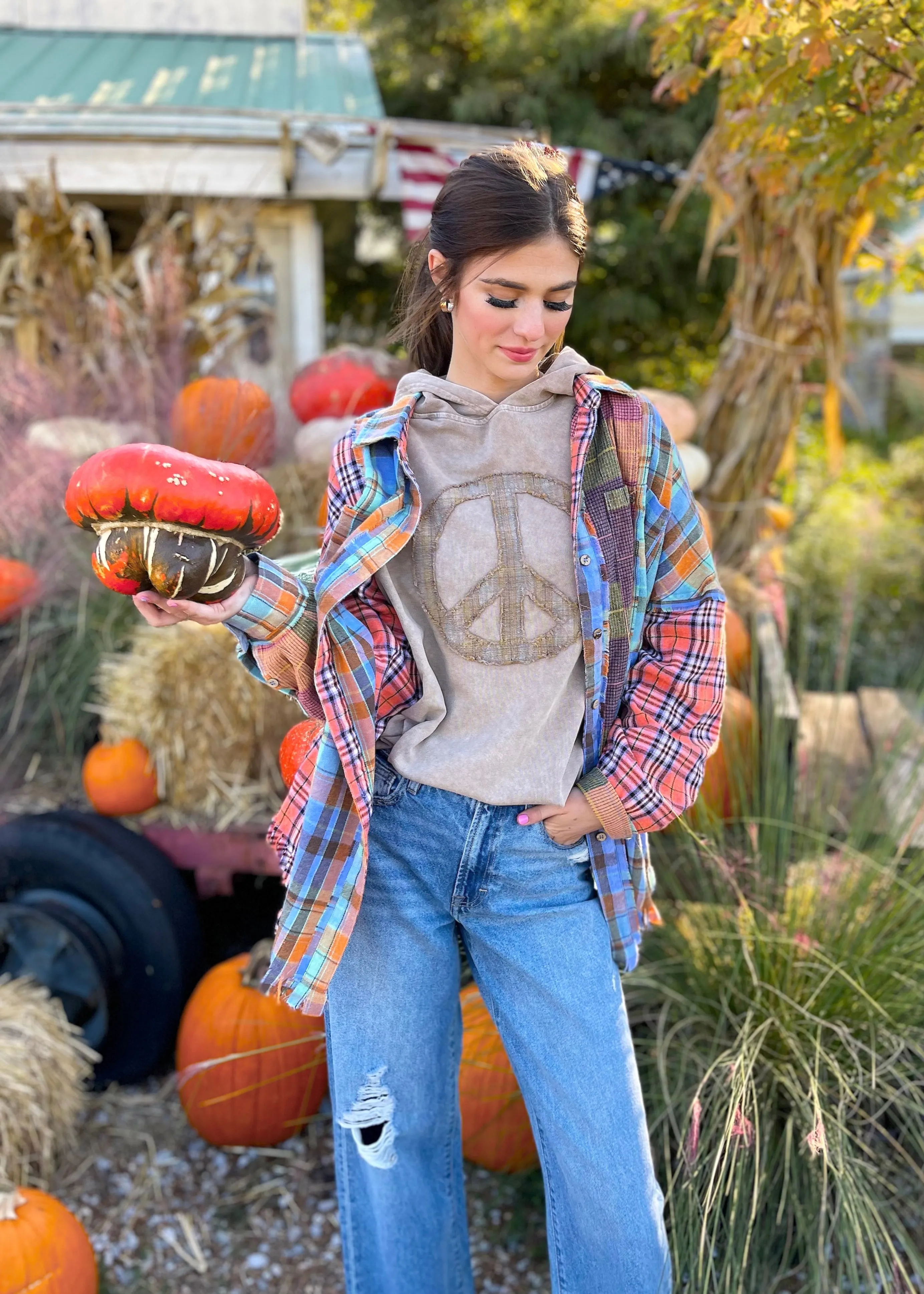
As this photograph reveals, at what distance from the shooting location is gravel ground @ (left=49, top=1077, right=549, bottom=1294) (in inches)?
95.8

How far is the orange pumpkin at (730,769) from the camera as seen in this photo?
2760mm

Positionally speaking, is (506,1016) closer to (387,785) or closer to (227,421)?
(387,785)

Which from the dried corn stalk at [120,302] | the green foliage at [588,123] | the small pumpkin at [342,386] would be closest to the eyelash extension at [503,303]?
the small pumpkin at [342,386]

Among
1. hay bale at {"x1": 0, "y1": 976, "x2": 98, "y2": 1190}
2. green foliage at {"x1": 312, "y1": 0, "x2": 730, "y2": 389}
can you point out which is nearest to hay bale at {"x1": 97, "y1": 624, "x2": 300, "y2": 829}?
hay bale at {"x1": 0, "y1": 976, "x2": 98, "y2": 1190}

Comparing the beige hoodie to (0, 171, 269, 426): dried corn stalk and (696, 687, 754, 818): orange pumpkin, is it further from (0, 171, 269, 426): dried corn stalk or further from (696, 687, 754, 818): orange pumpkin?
(0, 171, 269, 426): dried corn stalk

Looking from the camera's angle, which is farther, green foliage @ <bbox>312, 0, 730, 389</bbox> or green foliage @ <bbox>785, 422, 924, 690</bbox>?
green foliage @ <bbox>312, 0, 730, 389</bbox>

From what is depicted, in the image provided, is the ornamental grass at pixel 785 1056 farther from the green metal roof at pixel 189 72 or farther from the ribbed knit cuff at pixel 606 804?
the green metal roof at pixel 189 72

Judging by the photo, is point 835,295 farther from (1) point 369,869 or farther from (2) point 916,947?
(1) point 369,869

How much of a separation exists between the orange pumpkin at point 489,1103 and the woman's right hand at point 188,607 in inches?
50.5

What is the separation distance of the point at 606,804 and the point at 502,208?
86 cm

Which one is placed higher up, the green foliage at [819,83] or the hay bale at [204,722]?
the green foliage at [819,83]

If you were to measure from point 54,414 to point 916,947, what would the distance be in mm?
3189

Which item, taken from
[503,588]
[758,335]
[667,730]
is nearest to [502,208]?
[503,588]

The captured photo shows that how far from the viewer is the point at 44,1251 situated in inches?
85.4
